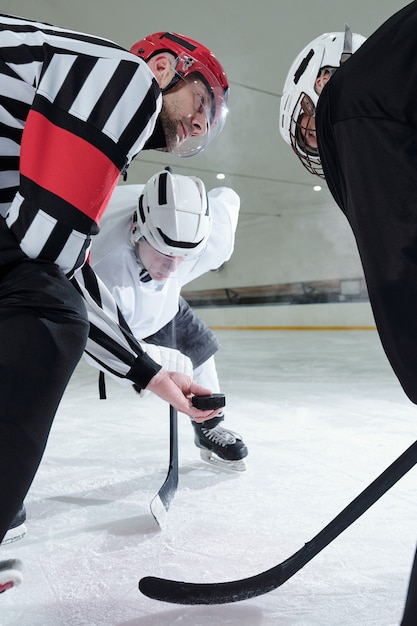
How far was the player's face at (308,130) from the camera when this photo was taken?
108 centimetres

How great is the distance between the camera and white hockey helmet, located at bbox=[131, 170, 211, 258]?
163cm

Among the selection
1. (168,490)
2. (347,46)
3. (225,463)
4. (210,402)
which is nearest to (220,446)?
(225,463)

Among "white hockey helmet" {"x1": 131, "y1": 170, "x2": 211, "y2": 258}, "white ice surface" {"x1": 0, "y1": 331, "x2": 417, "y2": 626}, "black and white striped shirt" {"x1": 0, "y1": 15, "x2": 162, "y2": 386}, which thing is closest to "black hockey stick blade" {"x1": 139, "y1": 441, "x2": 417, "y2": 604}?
"white ice surface" {"x1": 0, "y1": 331, "x2": 417, "y2": 626}

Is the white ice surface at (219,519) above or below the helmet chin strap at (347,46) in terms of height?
below

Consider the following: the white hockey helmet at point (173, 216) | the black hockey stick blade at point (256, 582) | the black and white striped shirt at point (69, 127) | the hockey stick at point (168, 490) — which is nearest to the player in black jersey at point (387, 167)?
the black and white striped shirt at point (69, 127)

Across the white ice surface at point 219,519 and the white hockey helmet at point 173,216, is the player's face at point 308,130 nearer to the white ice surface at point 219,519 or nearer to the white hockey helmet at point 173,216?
the white hockey helmet at point 173,216

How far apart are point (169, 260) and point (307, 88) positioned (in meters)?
0.67

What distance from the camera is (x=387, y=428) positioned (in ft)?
6.90

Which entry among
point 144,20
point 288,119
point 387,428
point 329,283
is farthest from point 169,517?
point 329,283

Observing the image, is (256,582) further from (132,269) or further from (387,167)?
(132,269)

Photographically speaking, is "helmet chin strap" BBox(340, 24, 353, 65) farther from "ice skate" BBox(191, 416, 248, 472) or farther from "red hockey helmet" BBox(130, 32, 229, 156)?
"ice skate" BBox(191, 416, 248, 472)

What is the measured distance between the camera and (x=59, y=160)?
78 cm

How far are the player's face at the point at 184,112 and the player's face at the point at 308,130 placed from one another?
0.18 meters

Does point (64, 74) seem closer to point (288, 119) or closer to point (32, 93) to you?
point (32, 93)
